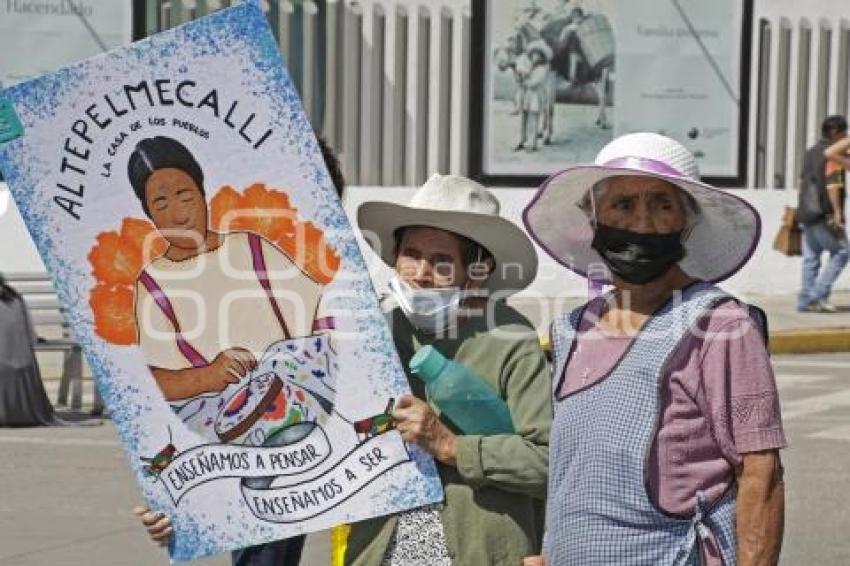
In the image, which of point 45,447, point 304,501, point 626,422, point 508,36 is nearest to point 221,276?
point 304,501

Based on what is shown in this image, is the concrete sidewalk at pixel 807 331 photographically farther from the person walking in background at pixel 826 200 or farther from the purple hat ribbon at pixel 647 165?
the purple hat ribbon at pixel 647 165

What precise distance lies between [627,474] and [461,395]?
0.62 meters

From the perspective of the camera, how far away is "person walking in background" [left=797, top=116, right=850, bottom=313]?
1845 cm

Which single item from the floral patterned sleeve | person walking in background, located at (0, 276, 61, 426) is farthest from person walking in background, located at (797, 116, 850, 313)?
the floral patterned sleeve

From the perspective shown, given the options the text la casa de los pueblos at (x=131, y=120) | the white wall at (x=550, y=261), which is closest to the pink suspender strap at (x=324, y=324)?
the text la casa de los pueblos at (x=131, y=120)

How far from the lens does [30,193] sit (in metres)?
3.93

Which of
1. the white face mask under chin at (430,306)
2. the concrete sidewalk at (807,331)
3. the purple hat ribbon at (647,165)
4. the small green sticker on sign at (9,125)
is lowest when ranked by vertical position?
the concrete sidewalk at (807,331)

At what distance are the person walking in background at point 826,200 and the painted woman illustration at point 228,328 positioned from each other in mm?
14813

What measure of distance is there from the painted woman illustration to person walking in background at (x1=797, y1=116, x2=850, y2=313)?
14.8 metres

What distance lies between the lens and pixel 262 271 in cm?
401

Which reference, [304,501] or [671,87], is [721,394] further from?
[671,87]

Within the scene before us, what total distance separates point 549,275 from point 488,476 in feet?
51.7

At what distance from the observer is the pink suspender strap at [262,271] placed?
4.00 metres

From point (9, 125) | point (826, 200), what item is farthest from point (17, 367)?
point (9, 125)
